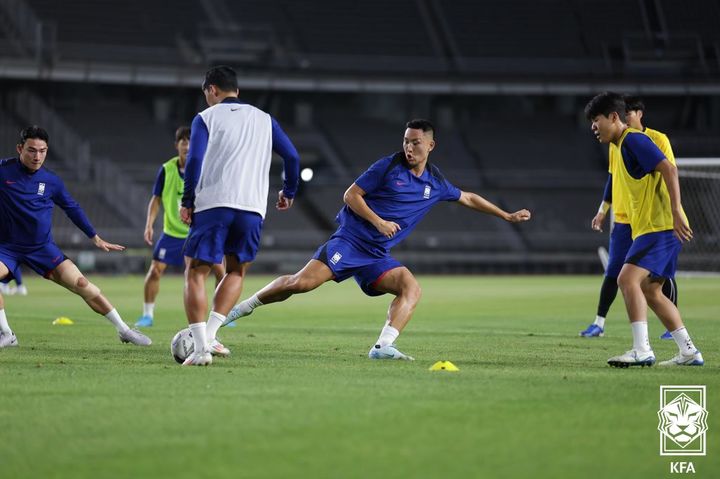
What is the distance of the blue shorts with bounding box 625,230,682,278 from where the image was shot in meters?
8.45

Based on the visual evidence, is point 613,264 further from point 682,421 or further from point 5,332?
point 682,421

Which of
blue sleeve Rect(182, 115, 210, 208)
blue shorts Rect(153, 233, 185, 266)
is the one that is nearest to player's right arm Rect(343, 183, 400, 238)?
blue sleeve Rect(182, 115, 210, 208)

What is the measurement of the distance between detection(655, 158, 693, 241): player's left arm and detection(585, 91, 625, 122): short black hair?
0.57m

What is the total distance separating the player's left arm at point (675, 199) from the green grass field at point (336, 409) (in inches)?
40.1

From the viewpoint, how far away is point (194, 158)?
8188 millimetres

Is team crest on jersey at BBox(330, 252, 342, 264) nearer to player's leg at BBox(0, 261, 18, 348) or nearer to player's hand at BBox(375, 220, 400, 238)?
player's hand at BBox(375, 220, 400, 238)

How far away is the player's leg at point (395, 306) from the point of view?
902cm

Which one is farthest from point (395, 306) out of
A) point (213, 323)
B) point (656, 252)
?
point (656, 252)

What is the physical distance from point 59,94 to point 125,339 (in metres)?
35.0

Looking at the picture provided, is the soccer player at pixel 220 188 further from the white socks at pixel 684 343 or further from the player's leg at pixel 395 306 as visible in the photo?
the white socks at pixel 684 343

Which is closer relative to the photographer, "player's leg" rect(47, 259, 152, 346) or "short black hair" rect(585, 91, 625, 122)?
"short black hair" rect(585, 91, 625, 122)

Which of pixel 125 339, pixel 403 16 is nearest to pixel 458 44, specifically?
pixel 403 16

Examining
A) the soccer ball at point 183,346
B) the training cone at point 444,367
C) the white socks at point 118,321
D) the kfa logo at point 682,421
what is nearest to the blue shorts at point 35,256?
the white socks at point 118,321

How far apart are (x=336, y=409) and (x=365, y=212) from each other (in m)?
3.43
